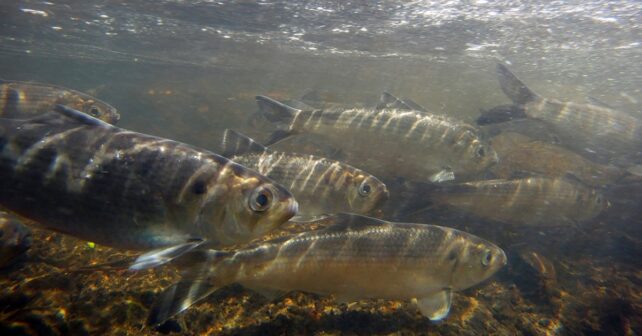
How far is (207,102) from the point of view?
2097 centimetres

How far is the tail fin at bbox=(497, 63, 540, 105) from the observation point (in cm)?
1053

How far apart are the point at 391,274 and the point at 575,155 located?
1024cm

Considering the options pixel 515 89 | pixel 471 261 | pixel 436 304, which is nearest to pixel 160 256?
pixel 436 304

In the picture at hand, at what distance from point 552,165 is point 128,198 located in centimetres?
1133

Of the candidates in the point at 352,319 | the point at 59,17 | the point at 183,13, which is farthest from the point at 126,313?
the point at 59,17

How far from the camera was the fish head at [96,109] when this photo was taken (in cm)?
783

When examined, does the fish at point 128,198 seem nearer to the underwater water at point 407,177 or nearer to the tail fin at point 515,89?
the underwater water at point 407,177

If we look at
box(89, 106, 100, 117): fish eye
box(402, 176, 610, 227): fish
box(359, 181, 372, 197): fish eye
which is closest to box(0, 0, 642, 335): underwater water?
box(402, 176, 610, 227): fish

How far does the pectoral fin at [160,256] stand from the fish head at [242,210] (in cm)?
23

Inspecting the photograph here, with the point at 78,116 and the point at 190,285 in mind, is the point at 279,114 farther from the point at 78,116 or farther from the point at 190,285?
the point at 190,285

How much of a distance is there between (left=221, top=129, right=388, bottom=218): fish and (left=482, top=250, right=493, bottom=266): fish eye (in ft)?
5.67

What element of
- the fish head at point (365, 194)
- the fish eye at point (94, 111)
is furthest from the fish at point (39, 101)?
the fish head at point (365, 194)

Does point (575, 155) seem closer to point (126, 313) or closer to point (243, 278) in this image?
point (243, 278)

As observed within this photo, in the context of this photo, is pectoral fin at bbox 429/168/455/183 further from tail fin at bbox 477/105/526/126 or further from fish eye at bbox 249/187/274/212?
fish eye at bbox 249/187/274/212
